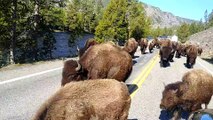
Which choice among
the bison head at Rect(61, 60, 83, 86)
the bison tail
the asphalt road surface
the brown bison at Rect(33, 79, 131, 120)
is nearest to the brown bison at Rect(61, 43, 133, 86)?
the bison head at Rect(61, 60, 83, 86)

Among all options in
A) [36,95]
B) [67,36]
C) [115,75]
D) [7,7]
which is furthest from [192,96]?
[67,36]

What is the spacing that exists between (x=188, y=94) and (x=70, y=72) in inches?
119

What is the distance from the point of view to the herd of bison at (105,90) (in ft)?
18.6

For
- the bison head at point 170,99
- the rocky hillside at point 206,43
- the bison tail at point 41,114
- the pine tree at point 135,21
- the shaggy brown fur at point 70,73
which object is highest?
the bison tail at point 41,114

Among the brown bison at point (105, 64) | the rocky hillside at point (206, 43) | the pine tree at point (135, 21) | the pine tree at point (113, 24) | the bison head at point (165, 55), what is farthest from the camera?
the pine tree at point (135, 21)

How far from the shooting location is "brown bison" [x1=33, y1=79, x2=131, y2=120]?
553 centimetres

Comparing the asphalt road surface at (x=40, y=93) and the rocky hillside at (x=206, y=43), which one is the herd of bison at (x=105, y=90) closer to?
the asphalt road surface at (x=40, y=93)

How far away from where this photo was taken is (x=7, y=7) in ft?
79.3

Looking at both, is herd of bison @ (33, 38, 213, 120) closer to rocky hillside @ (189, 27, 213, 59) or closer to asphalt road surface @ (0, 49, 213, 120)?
asphalt road surface @ (0, 49, 213, 120)

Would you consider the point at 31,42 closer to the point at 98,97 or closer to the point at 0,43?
the point at 0,43

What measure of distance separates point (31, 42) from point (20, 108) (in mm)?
20420

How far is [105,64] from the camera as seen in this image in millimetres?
10617

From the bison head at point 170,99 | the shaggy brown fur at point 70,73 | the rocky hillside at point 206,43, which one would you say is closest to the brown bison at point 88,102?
the shaggy brown fur at point 70,73

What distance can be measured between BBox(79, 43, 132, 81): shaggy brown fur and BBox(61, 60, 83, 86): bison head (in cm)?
78
